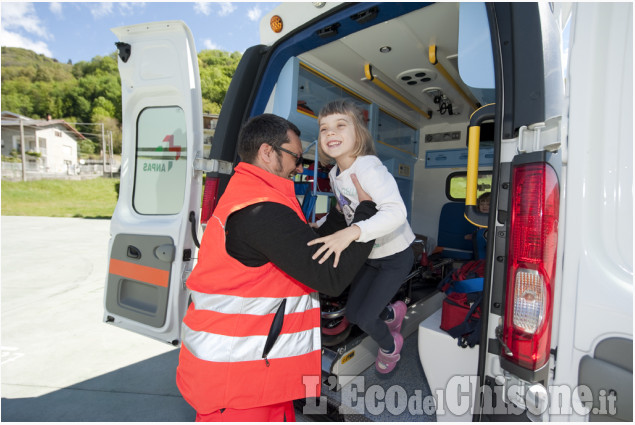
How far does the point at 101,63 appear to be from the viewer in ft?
201

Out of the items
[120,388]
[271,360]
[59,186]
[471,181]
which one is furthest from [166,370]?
[59,186]

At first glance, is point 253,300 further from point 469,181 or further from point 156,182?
point 156,182

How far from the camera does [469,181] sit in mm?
1346

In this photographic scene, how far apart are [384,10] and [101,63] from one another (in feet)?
255

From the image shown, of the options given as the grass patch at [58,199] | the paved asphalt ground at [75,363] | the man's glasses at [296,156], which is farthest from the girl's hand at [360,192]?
the grass patch at [58,199]

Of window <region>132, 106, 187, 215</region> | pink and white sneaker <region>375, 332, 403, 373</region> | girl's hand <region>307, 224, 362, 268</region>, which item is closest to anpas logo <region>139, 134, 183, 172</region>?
window <region>132, 106, 187, 215</region>

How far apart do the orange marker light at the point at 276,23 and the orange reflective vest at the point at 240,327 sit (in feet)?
4.03

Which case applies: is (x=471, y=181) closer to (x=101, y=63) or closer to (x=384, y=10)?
(x=384, y=10)

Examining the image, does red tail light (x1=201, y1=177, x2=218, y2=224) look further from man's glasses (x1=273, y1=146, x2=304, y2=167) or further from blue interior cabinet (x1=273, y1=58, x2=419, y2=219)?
man's glasses (x1=273, y1=146, x2=304, y2=167)

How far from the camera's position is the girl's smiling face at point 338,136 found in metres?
1.84

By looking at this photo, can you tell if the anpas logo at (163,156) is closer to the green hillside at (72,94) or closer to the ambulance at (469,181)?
the ambulance at (469,181)

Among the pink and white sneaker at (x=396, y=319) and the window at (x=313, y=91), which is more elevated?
the window at (x=313, y=91)

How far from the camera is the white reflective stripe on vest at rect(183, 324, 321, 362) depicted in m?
1.25

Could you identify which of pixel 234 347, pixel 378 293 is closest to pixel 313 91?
pixel 378 293
